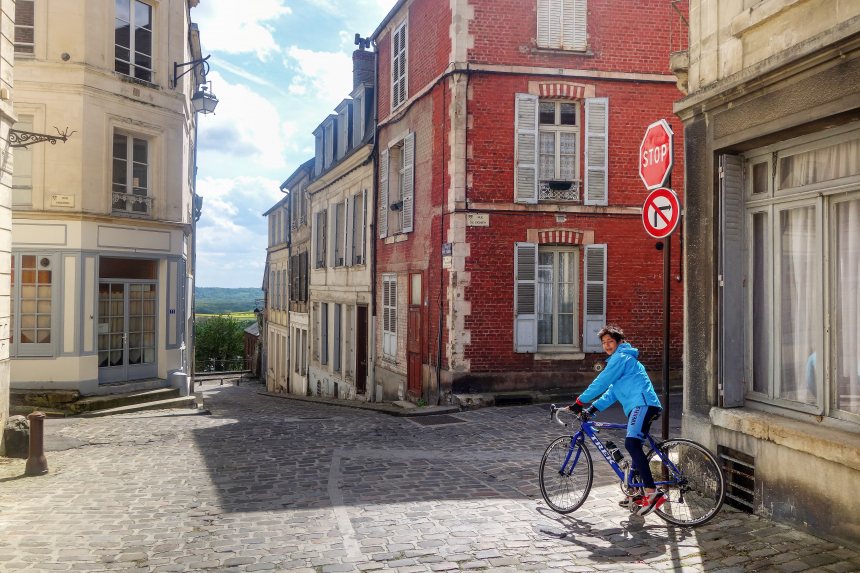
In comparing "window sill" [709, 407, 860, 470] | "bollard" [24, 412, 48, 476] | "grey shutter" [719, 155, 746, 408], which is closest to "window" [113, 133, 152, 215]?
"bollard" [24, 412, 48, 476]

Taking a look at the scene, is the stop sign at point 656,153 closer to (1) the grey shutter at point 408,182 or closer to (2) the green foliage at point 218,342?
(1) the grey shutter at point 408,182

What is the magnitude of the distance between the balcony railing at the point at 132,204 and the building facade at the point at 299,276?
10460 millimetres

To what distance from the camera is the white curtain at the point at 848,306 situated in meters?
5.22

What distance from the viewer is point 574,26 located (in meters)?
13.6

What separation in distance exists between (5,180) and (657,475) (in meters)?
8.21

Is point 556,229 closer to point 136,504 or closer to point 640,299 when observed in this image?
point 640,299

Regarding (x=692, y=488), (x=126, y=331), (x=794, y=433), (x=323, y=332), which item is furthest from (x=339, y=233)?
(x=794, y=433)

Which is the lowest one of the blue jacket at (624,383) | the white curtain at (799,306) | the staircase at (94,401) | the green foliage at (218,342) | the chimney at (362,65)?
the green foliage at (218,342)

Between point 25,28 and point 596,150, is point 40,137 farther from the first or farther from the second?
point 596,150

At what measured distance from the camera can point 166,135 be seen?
1581 cm

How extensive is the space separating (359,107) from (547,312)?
9536 millimetres

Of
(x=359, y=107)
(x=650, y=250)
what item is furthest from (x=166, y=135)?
(x=650, y=250)

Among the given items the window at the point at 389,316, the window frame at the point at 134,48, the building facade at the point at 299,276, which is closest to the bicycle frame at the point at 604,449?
the window at the point at 389,316

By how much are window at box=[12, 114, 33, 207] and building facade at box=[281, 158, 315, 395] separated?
1244 cm
